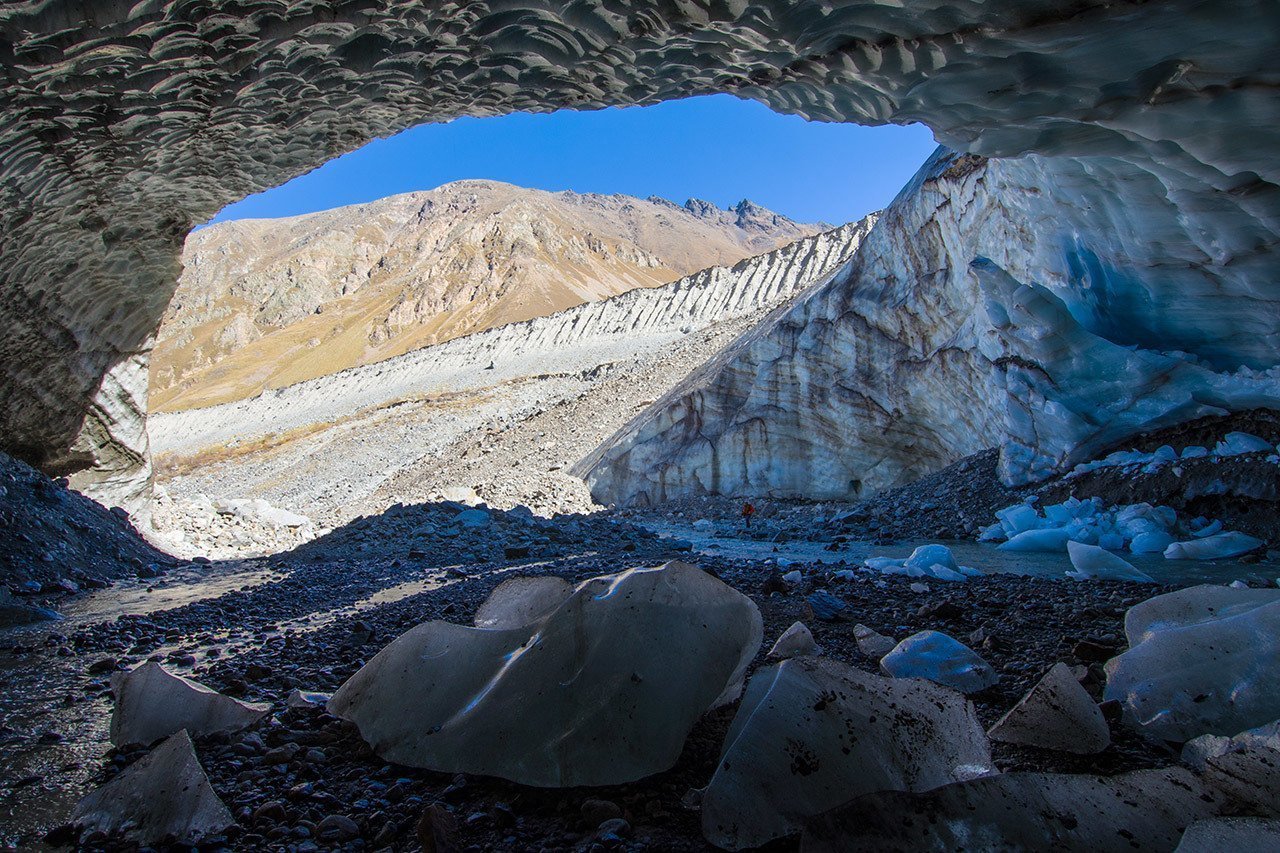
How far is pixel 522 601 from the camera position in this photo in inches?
125

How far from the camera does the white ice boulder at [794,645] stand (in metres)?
3.08

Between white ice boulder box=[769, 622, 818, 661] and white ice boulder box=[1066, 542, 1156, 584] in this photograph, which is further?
white ice boulder box=[1066, 542, 1156, 584]

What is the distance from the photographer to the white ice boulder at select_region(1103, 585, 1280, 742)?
226 cm

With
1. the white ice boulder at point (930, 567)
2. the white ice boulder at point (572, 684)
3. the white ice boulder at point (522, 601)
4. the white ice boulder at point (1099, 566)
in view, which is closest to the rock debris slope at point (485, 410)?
the white ice boulder at point (522, 601)

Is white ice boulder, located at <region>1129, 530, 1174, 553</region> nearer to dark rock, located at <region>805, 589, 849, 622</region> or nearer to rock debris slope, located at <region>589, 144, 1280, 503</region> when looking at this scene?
rock debris slope, located at <region>589, 144, 1280, 503</region>

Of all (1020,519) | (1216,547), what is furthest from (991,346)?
(1216,547)

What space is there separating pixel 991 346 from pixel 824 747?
919 centimetres

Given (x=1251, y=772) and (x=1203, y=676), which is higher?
(x=1251, y=772)

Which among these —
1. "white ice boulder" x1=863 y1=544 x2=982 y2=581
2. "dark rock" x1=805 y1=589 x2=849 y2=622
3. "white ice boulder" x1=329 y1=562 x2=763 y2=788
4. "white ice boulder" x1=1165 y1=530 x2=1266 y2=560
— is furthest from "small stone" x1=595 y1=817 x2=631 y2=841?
"white ice boulder" x1=1165 y1=530 x2=1266 y2=560

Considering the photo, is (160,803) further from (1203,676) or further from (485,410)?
(485,410)

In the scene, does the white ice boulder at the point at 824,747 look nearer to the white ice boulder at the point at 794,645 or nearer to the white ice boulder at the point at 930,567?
the white ice boulder at the point at 794,645

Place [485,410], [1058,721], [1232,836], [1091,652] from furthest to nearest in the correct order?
[485,410], [1091,652], [1058,721], [1232,836]

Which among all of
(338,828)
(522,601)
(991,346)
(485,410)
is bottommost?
(485,410)

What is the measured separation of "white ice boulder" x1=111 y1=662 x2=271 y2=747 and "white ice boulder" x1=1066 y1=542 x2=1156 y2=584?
582 cm
